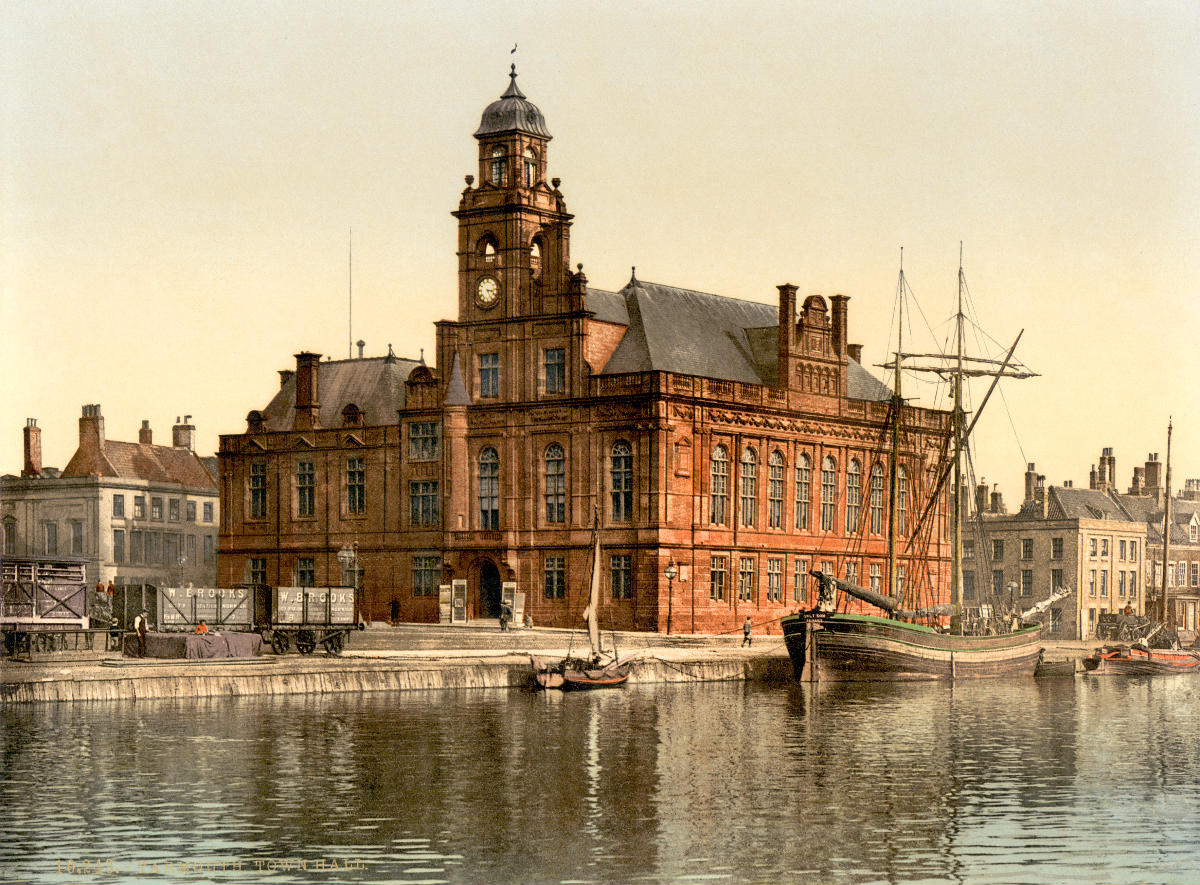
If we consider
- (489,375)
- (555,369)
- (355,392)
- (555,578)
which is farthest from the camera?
(355,392)

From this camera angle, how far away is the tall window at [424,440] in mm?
82438

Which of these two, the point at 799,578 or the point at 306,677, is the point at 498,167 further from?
the point at 306,677

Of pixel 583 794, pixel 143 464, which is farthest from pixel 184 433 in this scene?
pixel 583 794

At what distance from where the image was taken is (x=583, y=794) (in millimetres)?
34562

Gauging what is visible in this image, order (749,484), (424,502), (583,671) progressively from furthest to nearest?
(424,502) < (749,484) < (583,671)

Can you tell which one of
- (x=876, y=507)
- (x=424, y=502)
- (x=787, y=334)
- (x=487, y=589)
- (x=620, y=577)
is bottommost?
(x=487, y=589)

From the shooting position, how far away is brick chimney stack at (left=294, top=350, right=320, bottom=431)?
88062mm

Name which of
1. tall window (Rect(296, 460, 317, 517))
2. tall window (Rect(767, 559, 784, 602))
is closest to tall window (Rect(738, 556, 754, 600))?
tall window (Rect(767, 559, 784, 602))

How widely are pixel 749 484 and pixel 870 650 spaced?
14.7 metres

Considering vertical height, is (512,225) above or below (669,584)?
above

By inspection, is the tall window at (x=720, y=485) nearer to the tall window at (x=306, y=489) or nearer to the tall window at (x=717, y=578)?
the tall window at (x=717, y=578)

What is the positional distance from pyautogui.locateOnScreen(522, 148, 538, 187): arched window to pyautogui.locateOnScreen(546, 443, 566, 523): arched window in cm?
1137

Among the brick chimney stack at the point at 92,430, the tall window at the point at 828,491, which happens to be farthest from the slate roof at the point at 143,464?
the tall window at the point at 828,491

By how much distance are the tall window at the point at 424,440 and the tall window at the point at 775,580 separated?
15.1m
